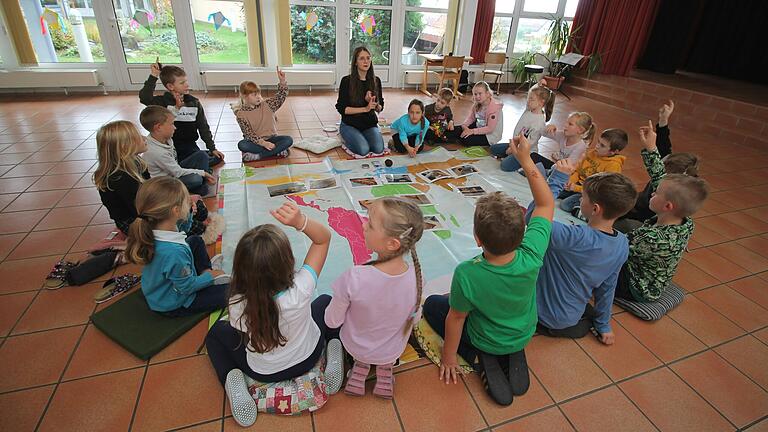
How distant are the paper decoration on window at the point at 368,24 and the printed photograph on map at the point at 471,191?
218 inches

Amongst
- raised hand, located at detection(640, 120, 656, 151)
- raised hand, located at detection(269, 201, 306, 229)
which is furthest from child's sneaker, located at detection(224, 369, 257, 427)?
raised hand, located at detection(640, 120, 656, 151)

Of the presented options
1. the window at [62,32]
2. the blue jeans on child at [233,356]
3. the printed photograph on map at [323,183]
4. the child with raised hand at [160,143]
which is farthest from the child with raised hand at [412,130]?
the window at [62,32]

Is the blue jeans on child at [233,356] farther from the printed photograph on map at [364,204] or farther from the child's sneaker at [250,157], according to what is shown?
the child's sneaker at [250,157]

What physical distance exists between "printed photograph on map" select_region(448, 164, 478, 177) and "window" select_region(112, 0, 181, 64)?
576 centimetres

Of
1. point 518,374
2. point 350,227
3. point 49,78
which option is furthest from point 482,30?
point 518,374

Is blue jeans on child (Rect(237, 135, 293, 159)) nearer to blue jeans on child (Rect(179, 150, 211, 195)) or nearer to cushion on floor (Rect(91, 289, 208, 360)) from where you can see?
blue jeans on child (Rect(179, 150, 211, 195))

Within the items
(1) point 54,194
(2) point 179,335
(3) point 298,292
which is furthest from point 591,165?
(1) point 54,194

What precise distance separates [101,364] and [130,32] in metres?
6.81

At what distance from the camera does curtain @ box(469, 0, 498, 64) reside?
772 centimetres

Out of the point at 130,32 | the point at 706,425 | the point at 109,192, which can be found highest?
the point at 130,32

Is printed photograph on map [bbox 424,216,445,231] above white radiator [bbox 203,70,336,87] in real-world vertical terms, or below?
below

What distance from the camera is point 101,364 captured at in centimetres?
170

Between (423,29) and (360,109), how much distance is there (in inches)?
190

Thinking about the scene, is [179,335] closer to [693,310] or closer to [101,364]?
[101,364]
